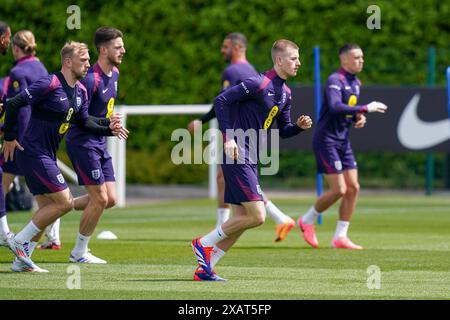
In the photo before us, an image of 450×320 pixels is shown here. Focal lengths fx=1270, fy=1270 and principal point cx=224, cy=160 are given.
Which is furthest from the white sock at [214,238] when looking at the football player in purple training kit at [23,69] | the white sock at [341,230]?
the white sock at [341,230]

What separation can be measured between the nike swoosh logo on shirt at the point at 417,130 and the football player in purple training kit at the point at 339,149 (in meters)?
7.82

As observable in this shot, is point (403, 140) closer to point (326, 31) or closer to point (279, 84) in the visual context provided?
point (326, 31)

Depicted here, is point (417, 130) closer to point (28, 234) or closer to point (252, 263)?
point (252, 263)

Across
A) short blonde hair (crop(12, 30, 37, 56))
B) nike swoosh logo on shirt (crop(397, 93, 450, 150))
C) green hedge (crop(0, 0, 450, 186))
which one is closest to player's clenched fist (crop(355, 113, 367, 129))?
short blonde hair (crop(12, 30, 37, 56))

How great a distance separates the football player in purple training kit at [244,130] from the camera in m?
10.7

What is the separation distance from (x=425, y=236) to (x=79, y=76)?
5.92 metres

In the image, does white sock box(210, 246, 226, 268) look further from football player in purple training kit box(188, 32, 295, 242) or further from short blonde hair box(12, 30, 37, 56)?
short blonde hair box(12, 30, 37, 56)

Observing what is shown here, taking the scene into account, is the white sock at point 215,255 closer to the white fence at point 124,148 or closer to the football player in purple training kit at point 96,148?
the football player in purple training kit at point 96,148

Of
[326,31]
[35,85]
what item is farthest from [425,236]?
[326,31]

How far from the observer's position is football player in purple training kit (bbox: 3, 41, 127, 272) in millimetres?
11352

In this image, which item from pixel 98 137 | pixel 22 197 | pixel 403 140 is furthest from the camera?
pixel 403 140

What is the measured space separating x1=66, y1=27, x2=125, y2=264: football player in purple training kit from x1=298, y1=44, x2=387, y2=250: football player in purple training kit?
109 inches

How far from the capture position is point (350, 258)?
1289 centimetres

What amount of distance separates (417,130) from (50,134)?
11.8 meters
